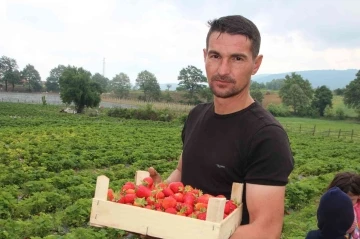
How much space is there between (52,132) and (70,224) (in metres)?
19.4

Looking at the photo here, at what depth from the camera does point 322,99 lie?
245 feet

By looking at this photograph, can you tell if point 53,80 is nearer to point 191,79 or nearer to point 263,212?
point 191,79

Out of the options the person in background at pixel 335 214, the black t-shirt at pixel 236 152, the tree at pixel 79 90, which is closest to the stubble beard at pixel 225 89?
the black t-shirt at pixel 236 152

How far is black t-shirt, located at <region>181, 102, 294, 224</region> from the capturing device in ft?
7.34

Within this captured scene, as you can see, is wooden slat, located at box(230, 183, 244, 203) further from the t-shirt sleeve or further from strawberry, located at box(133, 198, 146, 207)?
strawberry, located at box(133, 198, 146, 207)

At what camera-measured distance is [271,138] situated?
7.45ft

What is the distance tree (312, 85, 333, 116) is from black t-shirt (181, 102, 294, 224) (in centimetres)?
7521

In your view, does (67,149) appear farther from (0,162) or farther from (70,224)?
(70,224)

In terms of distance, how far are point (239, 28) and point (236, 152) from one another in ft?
2.54

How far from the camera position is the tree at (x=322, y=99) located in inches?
2904

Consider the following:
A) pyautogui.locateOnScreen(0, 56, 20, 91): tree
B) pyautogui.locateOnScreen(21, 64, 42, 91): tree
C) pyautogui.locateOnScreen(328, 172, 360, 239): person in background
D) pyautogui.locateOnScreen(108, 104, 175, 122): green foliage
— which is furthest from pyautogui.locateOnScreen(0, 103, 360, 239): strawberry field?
pyautogui.locateOnScreen(0, 56, 20, 91): tree

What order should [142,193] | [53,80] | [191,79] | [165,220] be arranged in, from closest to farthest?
[165,220]
[142,193]
[191,79]
[53,80]

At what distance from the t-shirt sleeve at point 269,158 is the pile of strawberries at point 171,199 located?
24 cm

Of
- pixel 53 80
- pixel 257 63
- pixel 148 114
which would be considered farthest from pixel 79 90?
pixel 53 80
